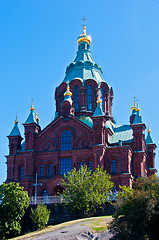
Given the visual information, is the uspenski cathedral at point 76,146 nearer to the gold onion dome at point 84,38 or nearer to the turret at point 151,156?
the turret at point 151,156

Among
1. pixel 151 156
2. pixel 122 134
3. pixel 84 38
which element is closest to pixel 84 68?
pixel 84 38

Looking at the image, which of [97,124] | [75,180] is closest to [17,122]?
[97,124]

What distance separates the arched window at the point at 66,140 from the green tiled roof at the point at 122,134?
574cm

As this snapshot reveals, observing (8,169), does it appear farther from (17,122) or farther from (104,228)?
(104,228)

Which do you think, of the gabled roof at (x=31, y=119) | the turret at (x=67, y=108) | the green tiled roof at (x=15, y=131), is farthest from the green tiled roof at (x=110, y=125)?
the green tiled roof at (x=15, y=131)

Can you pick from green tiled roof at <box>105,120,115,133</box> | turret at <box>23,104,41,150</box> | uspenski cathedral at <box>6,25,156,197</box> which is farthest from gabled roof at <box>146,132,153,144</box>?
turret at <box>23,104,41,150</box>

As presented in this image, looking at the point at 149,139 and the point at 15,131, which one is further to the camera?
the point at 149,139

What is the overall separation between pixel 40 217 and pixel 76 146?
16.5 meters

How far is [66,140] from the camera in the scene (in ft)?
174

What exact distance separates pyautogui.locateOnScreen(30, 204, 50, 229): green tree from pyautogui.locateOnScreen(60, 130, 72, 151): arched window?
15.5 meters

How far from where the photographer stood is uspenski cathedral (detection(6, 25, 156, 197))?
164ft

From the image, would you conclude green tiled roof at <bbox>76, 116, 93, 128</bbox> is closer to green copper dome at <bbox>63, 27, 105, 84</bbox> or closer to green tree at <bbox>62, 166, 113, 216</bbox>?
green copper dome at <bbox>63, 27, 105, 84</bbox>

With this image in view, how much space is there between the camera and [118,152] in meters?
50.6

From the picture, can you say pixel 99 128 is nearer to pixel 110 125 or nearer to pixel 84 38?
pixel 110 125
